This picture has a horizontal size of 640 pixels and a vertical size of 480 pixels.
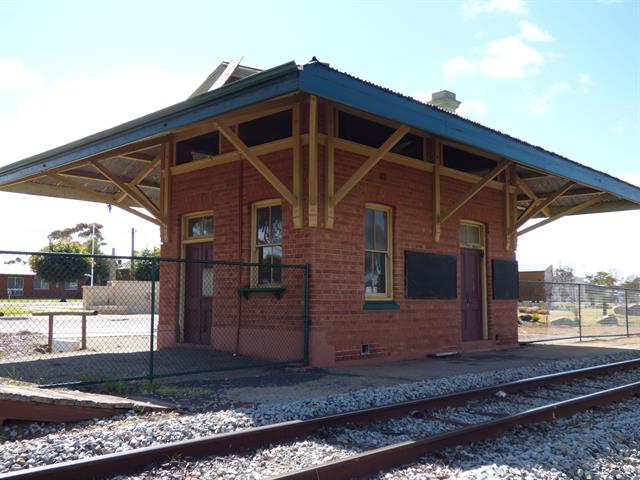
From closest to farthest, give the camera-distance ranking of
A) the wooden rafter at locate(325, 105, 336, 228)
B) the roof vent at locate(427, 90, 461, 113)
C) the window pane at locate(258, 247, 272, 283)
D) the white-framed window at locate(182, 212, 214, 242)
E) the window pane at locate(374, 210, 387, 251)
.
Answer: the wooden rafter at locate(325, 105, 336, 228) → the window pane at locate(258, 247, 272, 283) → the window pane at locate(374, 210, 387, 251) → the white-framed window at locate(182, 212, 214, 242) → the roof vent at locate(427, 90, 461, 113)

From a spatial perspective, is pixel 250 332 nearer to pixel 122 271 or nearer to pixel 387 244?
pixel 387 244

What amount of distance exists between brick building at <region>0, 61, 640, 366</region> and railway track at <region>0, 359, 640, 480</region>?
332 centimetres

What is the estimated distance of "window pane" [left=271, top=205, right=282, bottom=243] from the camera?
1162 cm

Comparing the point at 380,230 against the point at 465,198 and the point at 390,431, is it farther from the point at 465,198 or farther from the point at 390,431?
the point at 390,431

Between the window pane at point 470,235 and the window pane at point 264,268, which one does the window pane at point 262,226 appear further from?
the window pane at point 470,235

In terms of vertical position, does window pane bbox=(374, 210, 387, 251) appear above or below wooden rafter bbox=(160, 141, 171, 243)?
below

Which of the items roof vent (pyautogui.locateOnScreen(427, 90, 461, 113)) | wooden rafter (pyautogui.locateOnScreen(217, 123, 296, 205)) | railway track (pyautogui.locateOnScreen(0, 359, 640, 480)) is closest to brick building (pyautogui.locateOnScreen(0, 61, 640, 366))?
wooden rafter (pyautogui.locateOnScreen(217, 123, 296, 205))

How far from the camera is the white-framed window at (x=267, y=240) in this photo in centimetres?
1163

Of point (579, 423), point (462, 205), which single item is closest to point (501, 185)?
point (462, 205)

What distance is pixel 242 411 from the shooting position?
6941 millimetres

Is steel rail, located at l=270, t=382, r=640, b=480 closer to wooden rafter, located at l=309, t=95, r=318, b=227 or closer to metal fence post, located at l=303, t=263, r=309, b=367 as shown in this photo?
metal fence post, located at l=303, t=263, r=309, b=367

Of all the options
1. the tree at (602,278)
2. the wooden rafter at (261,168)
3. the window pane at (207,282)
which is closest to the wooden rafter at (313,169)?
the wooden rafter at (261,168)

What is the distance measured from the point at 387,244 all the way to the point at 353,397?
16.3 ft

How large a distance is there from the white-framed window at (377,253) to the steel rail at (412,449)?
4.94 m
